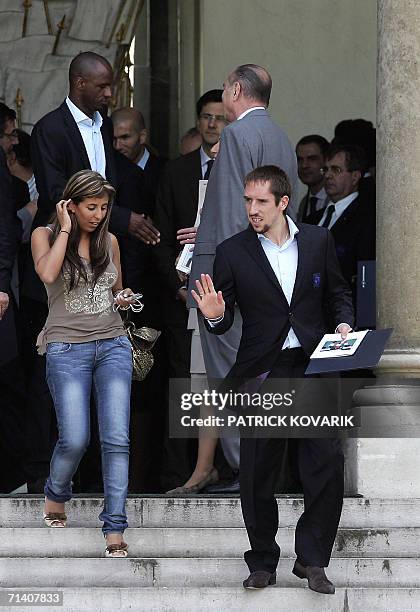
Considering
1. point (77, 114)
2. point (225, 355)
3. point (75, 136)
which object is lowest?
point (225, 355)

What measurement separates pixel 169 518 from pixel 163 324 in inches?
65.4

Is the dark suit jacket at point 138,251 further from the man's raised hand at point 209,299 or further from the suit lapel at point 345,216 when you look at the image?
the man's raised hand at point 209,299

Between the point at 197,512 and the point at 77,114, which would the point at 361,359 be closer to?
the point at 197,512

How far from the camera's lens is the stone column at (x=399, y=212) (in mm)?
9008

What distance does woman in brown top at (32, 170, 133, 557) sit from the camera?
7918 millimetres

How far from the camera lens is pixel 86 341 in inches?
314

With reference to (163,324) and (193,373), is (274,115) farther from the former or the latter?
(193,373)

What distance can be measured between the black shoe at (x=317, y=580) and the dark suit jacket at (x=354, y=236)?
2.62m

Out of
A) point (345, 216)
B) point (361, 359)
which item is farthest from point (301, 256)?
point (345, 216)

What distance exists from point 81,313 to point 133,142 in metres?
2.48

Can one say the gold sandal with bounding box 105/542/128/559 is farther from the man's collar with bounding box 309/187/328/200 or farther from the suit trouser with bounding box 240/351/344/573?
the man's collar with bounding box 309/187/328/200

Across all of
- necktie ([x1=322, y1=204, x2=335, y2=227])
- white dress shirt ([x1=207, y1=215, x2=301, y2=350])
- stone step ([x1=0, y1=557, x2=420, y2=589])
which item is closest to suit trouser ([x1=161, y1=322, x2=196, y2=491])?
necktie ([x1=322, y1=204, x2=335, y2=227])

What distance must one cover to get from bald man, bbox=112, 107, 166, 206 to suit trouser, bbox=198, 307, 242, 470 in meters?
1.85

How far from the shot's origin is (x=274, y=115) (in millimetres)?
13125
